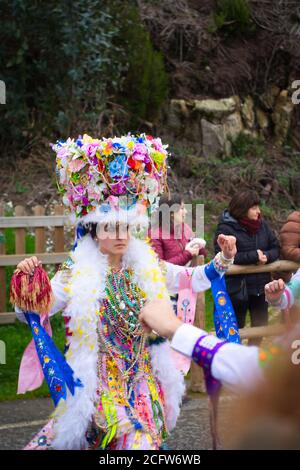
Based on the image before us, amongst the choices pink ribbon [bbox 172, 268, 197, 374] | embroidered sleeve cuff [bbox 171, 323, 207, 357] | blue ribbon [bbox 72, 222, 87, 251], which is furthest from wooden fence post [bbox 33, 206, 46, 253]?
embroidered sleeve cuff [bbox 171, 323, 207, 357]

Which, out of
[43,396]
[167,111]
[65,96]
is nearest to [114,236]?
[43,396]

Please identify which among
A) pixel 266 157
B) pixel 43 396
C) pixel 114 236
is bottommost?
pixel 43 396

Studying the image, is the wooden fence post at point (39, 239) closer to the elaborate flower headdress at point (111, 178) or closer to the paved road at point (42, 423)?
the paved road at point (42, 423)

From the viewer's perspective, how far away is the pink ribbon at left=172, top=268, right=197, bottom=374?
4586mm

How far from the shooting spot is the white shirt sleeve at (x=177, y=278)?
461 cm

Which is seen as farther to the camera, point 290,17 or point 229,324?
point 290,17

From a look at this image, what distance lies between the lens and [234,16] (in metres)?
13.6

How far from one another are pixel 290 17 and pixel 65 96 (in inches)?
177

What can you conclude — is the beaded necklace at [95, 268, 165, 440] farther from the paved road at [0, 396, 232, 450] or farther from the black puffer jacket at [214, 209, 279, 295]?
the black puffer jacket at [214, 209, 279, 295]

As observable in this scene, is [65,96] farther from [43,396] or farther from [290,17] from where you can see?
[43,396]

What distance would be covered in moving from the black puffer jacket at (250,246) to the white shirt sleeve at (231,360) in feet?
13.3

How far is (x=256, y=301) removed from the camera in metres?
6.85

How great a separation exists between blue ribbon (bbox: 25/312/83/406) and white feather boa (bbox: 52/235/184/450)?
34mm
